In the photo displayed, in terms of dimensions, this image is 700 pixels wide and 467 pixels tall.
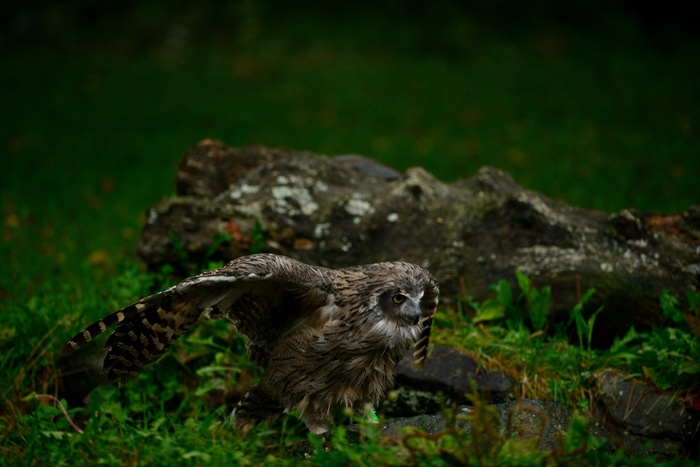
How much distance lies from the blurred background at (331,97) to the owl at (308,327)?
301 centimetres

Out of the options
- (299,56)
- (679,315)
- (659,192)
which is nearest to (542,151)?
(659,192)

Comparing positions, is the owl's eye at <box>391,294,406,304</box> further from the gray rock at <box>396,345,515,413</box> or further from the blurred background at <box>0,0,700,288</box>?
the blurred background at <box>0,0,700,288</box>

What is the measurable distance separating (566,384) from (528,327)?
58cm

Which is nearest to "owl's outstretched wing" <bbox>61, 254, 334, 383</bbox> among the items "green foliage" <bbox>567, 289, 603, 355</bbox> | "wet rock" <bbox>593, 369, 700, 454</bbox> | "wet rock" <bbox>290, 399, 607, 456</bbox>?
"wet rock" <bbox>290, 399, 607, 456</bbox>

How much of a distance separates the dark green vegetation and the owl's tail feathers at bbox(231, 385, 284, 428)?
0.40 ft

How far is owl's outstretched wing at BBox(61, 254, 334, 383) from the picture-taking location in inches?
125

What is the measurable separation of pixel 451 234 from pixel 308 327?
1.70 meters

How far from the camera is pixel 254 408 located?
3.89m

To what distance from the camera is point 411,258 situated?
4.86 m

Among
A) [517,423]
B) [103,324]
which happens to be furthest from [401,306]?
[103,324]

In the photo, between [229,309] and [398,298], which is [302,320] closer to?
[229,309]

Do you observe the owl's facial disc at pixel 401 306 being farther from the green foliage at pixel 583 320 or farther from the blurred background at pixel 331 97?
the blurred background at pixel 331 97

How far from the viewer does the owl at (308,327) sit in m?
3.43

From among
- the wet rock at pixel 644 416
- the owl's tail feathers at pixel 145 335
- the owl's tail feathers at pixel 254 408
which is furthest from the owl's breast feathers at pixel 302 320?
the wet rock at pixel 644 416
